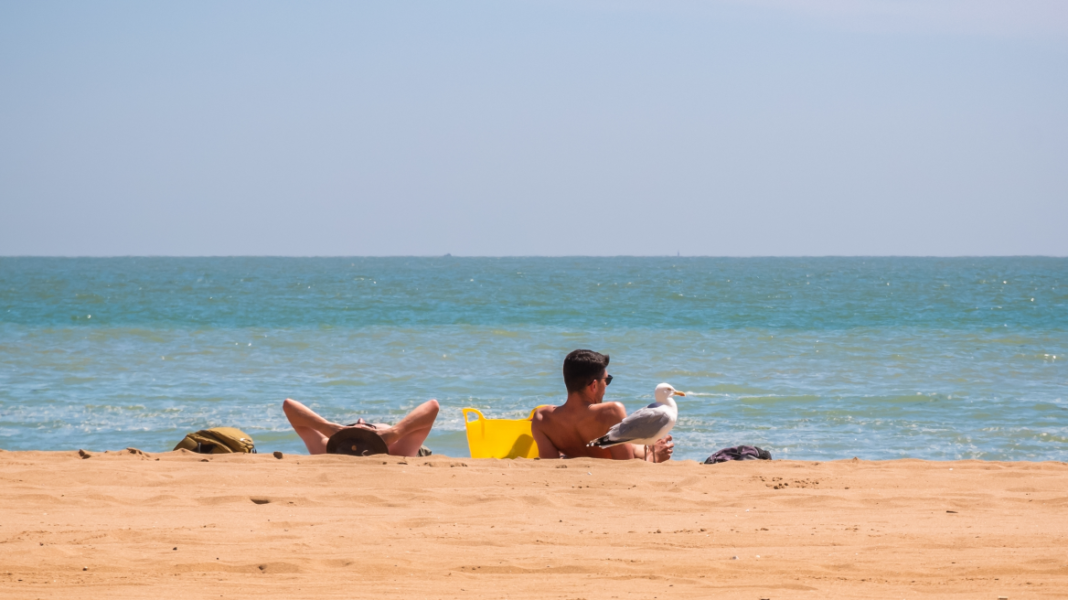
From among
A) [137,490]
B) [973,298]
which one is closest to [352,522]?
[137,490]

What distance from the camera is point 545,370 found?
13.5 metres

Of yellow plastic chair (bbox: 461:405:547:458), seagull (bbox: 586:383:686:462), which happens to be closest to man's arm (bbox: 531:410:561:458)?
yellow plastic chair (bbox: 461:405:547:458)

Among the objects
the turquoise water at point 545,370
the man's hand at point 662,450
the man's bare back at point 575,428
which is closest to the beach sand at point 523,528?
the man's hand at point 662,450

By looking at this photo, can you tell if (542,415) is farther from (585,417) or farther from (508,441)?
(508,441)

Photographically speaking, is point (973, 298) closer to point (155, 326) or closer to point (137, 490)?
point (155, 326)

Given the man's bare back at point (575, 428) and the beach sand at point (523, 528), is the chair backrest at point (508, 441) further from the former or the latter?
the beach sand at point (523, 528)

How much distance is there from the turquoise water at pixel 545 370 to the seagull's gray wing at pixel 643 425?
2.17 meters

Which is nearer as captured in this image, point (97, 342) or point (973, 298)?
point (97, 342)

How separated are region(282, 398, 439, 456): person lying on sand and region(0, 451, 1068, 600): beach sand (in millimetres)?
362

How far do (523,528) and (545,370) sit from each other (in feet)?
30.6

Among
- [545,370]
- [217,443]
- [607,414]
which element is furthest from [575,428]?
[545,370]

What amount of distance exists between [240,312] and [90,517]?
21260 mm

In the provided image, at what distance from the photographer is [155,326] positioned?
20516mm

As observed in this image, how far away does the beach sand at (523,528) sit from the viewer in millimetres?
3248
